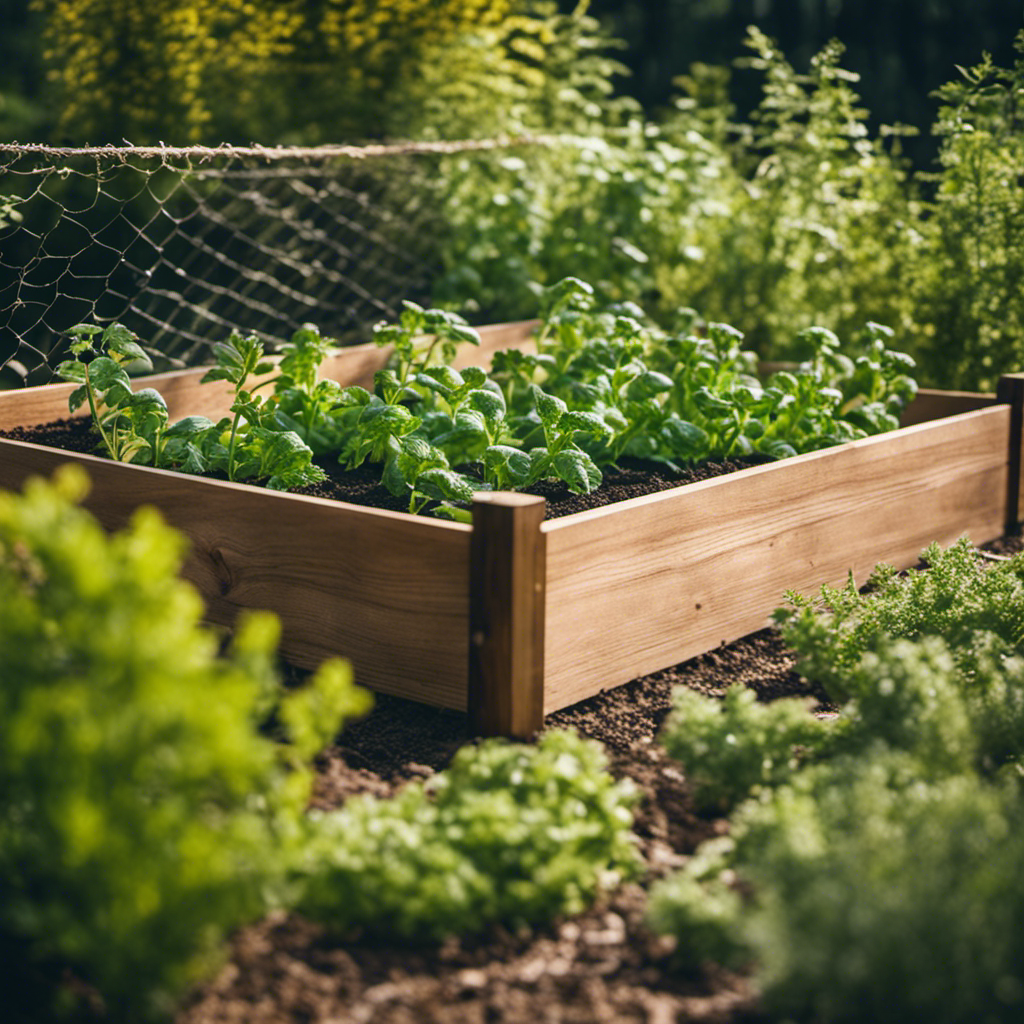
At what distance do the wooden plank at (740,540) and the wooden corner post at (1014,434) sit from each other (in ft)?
0.18

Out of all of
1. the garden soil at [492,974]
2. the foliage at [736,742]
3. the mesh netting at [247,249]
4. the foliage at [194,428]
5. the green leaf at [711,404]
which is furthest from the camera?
the mesh netting at [247,249]

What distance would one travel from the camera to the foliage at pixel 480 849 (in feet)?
4.66

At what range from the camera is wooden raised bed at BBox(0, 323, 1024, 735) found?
207 cm

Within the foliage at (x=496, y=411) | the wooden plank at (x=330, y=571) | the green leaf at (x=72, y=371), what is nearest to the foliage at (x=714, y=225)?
the foliage at (x=496, y=411)

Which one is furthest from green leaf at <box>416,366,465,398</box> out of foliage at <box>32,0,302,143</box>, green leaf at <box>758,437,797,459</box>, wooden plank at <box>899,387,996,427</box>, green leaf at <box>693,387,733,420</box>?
foliage at <box>32,0,302,143</box>

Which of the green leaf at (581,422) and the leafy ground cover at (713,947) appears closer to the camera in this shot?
the leafy ground cover at (713,947)

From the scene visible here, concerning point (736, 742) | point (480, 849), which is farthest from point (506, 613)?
point (480, 849)

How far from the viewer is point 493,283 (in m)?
4.61

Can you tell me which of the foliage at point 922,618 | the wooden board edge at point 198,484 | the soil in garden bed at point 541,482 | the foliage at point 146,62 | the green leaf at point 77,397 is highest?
the foliage at point 146,62

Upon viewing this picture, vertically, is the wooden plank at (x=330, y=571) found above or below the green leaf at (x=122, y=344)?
below

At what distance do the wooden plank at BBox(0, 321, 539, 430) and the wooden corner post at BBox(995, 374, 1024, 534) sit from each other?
1.67m

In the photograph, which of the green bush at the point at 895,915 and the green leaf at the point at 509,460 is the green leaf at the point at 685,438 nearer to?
the green leaf at the point at 509,460

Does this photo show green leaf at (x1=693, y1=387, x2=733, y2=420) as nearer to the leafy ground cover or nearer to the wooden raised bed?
the wooden raised bed

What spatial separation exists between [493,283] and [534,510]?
9.02ft
